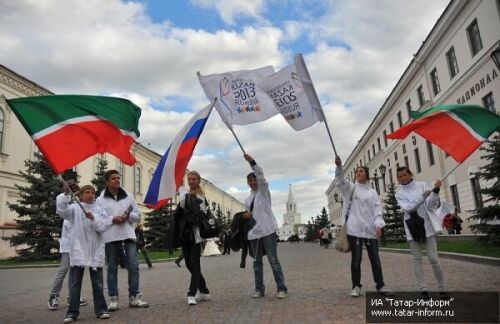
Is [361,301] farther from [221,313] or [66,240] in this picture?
[66,240]

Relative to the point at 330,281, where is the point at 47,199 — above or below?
above

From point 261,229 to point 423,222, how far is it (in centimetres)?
249

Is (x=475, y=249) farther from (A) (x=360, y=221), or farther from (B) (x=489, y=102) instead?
(B) (x=489, y=102)

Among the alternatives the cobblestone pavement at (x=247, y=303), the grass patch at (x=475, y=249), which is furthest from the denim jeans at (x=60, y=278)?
the grass patch at (x=475, y=249)

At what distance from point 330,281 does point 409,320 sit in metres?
4.60

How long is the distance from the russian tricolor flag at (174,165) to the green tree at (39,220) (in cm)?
2234

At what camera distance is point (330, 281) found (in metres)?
9.41

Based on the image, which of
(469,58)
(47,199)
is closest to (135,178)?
(47,199)

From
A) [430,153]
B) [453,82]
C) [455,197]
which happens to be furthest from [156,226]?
[453,82]

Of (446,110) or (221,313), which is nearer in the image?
(221,313)

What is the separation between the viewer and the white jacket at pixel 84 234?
5949 millimetres

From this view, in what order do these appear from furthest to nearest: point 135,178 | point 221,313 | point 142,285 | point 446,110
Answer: point 135,178
point 142,285
point 446,110
point 221,313

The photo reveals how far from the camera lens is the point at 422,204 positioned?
246 inches

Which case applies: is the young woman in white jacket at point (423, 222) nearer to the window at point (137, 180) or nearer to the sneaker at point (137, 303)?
the sneaker at point (137, 303)
